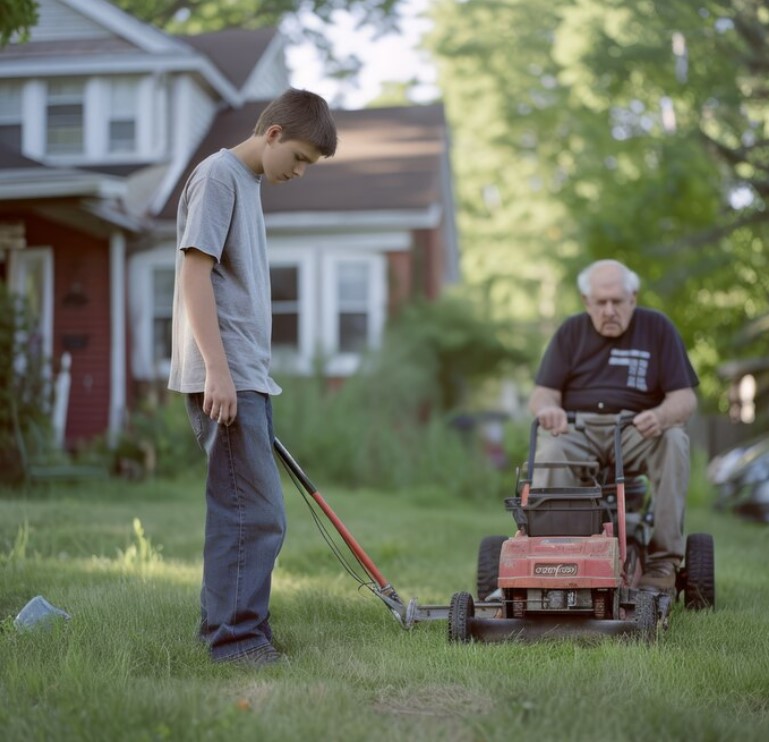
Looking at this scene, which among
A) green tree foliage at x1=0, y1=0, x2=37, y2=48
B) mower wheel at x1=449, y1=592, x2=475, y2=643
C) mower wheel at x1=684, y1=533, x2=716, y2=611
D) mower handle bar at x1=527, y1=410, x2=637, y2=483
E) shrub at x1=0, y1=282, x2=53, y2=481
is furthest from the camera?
shrub at x1=0, y1=282, x2=53, y2=481

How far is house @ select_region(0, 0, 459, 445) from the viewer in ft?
53.5

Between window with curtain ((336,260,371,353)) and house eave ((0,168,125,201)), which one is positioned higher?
house eave ((0,168,125,201))

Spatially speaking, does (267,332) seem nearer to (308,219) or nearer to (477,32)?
(308,219)

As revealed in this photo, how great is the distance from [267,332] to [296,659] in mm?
1077

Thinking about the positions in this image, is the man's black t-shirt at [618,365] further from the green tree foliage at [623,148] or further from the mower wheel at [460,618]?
the green tree foliage at [623,148]

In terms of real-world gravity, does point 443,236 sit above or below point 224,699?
above

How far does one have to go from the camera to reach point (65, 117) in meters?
17.8

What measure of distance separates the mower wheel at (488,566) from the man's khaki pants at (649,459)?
0.36m

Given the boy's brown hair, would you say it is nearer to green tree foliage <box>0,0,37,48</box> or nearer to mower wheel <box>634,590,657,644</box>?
mower wheel <box>634,590,657,644</box>

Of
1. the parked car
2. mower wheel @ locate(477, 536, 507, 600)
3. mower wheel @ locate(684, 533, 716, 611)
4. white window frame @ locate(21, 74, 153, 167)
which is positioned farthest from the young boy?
white window frame @ locate(21, 74, 153, 167)

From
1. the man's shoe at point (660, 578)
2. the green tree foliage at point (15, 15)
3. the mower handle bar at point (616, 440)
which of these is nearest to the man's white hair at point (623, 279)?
Result: the mower handle bar at point (616, 440)

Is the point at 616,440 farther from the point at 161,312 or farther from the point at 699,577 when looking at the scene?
the point at 161,312

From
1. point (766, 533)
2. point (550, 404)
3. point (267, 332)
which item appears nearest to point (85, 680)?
point (267, 332)

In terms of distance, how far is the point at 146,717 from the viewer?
3.27 metres
